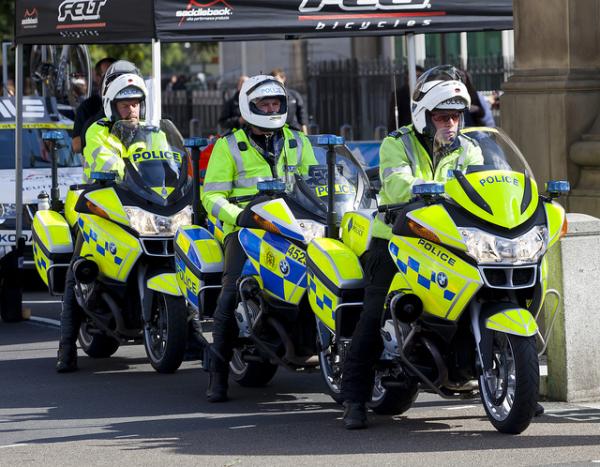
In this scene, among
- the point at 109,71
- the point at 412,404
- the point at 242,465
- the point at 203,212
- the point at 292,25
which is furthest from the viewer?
the point at 292,25

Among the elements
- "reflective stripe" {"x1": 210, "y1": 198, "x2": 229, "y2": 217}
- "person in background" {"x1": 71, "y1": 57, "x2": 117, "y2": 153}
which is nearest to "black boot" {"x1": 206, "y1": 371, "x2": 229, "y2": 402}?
"reflective stripe" {"x1": 210, "y1": 198, "x2": 229, "y2": 217}

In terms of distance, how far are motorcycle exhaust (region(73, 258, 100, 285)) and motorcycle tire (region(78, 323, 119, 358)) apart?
2.61ft

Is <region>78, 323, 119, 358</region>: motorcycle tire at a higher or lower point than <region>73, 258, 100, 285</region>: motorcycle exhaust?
lower

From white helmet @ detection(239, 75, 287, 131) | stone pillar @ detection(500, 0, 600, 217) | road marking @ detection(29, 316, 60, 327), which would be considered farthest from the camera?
road marking @ detection(29, 316, 60, 327)

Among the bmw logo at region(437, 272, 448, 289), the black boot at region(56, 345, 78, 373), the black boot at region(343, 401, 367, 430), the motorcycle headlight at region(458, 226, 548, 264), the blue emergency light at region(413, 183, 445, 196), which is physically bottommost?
the black boot at region(343, 401, 367, 430)

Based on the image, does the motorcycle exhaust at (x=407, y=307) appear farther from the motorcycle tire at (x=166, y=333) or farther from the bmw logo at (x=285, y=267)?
the motorcycle tire at (x=166, y=333)

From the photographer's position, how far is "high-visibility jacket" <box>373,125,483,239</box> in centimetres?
831

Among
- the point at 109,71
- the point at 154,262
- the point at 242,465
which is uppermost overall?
the point at 109,71

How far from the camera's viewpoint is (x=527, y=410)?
25.0ft

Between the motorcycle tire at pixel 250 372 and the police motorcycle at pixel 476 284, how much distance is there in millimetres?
1830

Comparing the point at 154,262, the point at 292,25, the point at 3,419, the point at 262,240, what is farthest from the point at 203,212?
the point at 292,25

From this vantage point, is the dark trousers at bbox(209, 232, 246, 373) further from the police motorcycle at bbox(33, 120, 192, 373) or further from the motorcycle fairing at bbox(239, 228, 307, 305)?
the police motorcycle at bbox(33, 120, 192, 373)

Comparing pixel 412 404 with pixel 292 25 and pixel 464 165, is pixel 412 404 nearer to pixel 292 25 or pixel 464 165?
pixel 464 165

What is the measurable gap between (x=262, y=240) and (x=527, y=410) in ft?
7.32
